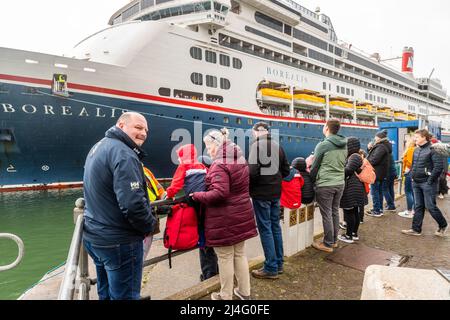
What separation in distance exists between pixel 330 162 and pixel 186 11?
14.1 m

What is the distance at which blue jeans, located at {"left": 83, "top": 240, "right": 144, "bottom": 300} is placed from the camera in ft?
6.23

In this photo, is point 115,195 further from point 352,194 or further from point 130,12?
point 130,12

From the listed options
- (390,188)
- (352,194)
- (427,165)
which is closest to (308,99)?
(390,188)

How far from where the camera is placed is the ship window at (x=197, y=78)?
43.4 ft

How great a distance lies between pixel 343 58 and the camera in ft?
87.6

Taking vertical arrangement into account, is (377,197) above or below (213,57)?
below

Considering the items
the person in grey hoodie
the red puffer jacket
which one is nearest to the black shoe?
the red puffer jacket

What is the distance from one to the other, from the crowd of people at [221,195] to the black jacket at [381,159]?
1.08 meters

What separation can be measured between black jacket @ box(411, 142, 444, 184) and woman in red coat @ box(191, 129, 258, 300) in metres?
3.38

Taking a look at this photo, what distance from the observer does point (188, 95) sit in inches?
510

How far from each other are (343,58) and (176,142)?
22.0 meters

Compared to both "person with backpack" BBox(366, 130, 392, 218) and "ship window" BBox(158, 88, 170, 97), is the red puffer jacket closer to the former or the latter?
"person with backpack" BBox(366, 130, 392, 218)

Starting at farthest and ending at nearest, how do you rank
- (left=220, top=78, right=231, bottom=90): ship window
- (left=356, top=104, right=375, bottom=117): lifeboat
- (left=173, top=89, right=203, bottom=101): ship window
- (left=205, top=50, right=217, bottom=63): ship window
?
(left=356, top=104, right=375, bottom=117): lifeboat, (left=220, top=78, right=231, bottom=90): ship window, (left=205, top=50, right=217, bottom=63): ship window, (left=173, top=89, right=203, bottom=101): ship window
